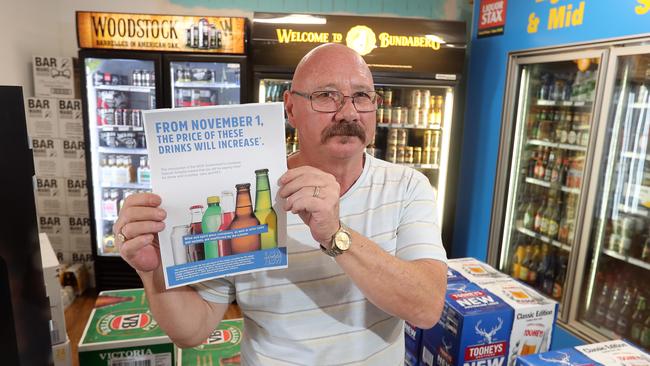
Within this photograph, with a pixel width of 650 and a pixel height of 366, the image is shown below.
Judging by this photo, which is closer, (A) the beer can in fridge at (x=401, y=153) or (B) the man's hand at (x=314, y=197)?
(B) the man's hand at (x=314, y=197)

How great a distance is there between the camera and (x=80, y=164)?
393cm

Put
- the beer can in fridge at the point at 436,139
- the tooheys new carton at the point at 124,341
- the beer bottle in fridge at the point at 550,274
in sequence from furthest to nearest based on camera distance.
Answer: the beer can in fridge at the point at 436,139 → the beer bottle in fridge at the point at 550,274 → the tooheys new carton at the point at 124,341

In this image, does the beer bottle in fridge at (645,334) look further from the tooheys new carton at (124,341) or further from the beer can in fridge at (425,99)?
the tooheys new carton at (124,341)

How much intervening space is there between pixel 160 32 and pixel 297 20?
1.14 metres

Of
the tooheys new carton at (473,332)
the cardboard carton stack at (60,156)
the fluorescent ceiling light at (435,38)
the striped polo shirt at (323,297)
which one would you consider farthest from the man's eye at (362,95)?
the cardboard carton stack at (60,156)

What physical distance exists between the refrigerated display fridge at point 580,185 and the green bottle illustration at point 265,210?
2.47 m

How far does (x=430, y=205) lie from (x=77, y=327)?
3359mm

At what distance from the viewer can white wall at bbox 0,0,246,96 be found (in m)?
3.57

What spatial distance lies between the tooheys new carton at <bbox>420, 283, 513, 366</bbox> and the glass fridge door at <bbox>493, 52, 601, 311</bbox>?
73.3 inches

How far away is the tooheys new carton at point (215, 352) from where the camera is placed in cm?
176

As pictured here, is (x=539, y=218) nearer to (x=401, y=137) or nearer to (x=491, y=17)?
(x=401, y=137)

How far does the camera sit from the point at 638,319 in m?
2.77


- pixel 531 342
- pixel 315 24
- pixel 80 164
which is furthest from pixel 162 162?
pixel 80 164

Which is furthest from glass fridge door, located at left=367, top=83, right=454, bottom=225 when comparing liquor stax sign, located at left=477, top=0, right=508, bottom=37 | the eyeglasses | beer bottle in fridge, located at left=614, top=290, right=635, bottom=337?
the eyeglasses
